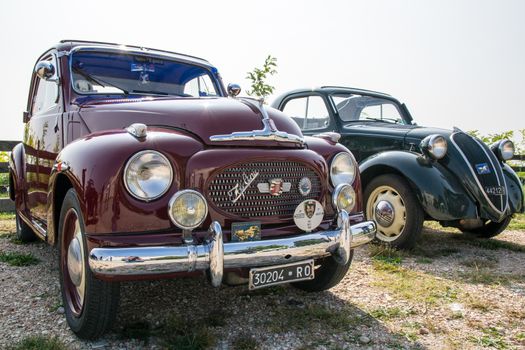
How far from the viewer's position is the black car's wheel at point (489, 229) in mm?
4968

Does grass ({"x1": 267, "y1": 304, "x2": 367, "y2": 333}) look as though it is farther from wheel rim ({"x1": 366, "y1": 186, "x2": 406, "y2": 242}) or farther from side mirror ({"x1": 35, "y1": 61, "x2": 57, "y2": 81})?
side mirror ({"x1": 35, "y1": 61, "x2": 57, "y2": 81})

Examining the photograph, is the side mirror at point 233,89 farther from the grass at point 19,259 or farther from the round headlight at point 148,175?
the grass at point 19,259

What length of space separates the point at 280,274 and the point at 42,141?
2.46 m

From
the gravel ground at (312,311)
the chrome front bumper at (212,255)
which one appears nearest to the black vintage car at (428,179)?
the gravel ground at (312,311)

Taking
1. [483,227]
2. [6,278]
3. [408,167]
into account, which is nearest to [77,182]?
[6,278]

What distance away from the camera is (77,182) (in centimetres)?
230

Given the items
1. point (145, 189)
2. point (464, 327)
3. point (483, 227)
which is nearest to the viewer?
point (145, 189)

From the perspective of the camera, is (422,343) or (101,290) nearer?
(101,290)

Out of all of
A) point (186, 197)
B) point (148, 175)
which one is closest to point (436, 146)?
point (186, 197)

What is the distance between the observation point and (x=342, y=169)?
302 centimetres

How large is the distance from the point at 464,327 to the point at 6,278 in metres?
3.35

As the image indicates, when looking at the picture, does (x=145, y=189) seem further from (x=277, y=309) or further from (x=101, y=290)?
(x=277, y=309)

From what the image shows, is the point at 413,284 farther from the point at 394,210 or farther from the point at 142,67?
the point at 142,67

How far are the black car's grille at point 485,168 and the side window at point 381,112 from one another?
1412 mm
